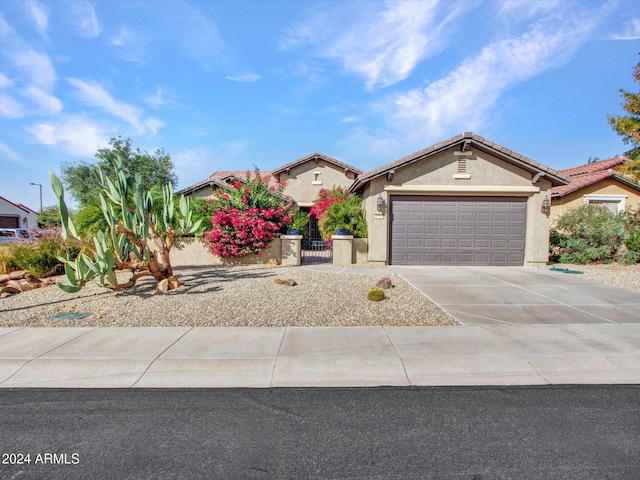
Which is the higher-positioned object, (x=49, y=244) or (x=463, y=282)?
(x=49, y=244)

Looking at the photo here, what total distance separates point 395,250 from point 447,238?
1994 millimetres

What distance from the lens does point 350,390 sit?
3979 millimetres

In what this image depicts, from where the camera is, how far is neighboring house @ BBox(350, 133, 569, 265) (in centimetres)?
1301

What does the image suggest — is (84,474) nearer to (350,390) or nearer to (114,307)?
(350,390)

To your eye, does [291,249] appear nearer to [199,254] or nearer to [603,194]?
[199,254]

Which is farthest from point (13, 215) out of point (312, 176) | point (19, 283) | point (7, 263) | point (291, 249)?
point (291, 249)

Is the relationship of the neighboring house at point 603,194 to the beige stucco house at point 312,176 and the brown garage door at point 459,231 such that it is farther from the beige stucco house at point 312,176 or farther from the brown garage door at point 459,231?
the beige stucco house at point 312,176

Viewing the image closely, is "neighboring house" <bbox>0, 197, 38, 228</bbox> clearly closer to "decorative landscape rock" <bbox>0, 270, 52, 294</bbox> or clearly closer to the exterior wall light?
"decorative landscape rock" <bbox>0, 270, 52, 294</bbox>

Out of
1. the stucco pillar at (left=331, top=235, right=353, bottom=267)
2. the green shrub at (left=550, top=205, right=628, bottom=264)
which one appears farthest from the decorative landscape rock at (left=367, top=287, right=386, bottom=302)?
the green shrub at (left=550, top=205, right=628, bottom=264)

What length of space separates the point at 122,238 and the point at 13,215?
49.3 metres

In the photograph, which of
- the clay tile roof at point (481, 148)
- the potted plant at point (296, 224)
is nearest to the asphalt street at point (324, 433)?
the potted plant at point (296, 224)

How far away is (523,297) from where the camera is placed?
8.11m

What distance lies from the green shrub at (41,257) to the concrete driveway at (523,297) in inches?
441

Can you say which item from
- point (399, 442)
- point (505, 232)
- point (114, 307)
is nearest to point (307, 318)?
point (399, 442)
